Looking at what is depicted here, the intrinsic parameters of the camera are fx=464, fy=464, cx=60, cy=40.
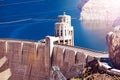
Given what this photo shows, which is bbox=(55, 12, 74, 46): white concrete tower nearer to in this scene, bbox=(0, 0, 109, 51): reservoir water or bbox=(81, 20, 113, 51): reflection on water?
bbox=(81, 20, 113, 51): reflection on water

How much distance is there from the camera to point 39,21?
12125 cm

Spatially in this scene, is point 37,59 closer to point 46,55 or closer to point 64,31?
point 46,55

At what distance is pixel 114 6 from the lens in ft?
417

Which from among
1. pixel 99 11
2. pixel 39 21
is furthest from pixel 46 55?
pixel 99 11

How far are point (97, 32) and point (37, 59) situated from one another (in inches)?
1601

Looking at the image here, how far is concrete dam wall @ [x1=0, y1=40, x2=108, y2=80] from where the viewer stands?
55.3 meters

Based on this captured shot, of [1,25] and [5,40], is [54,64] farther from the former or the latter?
[1,25]

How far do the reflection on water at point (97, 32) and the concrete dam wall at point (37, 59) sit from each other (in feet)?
73.2

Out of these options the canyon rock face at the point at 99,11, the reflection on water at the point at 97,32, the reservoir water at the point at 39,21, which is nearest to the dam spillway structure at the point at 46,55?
the reflection on water at the point at 97,32

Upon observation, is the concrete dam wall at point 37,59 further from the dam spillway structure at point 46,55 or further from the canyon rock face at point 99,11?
the canyon rock face at point 99,11

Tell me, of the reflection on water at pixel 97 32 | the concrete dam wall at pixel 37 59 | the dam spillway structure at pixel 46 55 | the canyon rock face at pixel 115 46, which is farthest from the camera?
the reflection on water at pixel 97 32

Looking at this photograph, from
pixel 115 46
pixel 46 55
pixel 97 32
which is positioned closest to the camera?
pixel 115 46

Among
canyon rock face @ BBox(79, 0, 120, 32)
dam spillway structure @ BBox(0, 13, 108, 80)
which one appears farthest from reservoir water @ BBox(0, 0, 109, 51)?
dam spillway structure @ BBox(0, 13, 108, 80)

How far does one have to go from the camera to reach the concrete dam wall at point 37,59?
2179 inches
